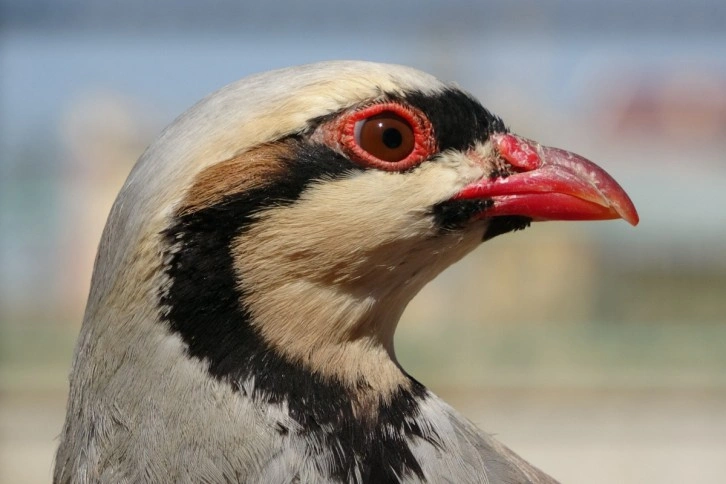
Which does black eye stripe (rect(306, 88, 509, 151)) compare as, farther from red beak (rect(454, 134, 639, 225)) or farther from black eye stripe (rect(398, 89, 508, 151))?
red beak (rect(454, 134, 639, 225))

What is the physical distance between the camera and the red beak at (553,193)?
9.84 ft

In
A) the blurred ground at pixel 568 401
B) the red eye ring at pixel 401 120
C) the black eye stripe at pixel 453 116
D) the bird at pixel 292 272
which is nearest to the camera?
the bird at pixel 292 272

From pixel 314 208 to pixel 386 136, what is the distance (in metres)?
0.30

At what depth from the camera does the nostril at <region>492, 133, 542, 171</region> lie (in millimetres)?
3053

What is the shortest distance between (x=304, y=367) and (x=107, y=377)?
0.57 metres

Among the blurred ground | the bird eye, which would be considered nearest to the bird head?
the bird eye

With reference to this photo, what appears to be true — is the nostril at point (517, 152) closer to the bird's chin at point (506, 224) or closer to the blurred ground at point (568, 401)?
the bird's chin at point (506, 224)

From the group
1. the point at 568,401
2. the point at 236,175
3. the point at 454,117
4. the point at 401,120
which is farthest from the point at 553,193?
the point at 568,401

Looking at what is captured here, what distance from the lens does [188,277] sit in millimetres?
2744

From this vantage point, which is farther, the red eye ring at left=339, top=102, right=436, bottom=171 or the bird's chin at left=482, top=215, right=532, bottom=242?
the bird's chin at left=482, top=215, right=532, bottom=242

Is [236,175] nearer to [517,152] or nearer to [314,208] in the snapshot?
[314,208]

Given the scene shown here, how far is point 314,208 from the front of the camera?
2.86 meters

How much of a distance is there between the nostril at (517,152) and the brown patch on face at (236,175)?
2.24ft

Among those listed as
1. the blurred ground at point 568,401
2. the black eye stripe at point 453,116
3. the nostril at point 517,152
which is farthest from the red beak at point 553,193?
the blurred ground at point 568,401
